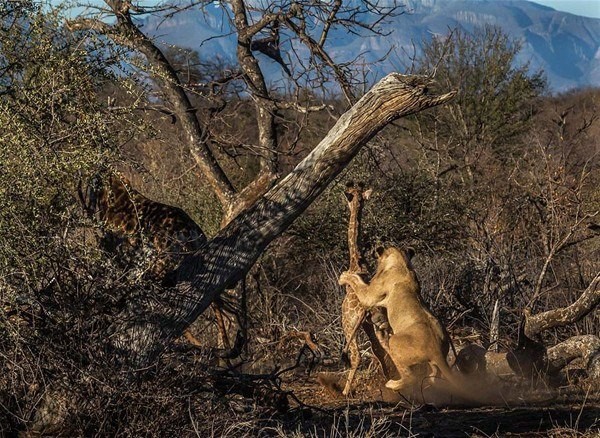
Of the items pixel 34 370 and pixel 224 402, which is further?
pixel 224 402

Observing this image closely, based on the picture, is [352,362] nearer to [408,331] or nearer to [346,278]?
[408,331]

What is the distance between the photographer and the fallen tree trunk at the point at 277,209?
23.4ft

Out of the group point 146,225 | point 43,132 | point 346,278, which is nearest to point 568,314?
point 346,278

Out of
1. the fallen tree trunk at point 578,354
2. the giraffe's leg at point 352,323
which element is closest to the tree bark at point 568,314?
the fallen tree trunk at point 578,354

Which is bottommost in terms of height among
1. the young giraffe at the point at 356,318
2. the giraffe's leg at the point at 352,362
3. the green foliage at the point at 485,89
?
the giraffe's leg at the point at 352,362

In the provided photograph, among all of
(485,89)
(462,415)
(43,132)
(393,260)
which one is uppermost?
(485,89)

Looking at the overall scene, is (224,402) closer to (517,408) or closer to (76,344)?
(76,344)

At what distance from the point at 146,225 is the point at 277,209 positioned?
1.55m

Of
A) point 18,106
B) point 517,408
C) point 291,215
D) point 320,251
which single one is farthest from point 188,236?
point 320,251

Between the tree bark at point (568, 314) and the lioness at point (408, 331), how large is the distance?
90cm

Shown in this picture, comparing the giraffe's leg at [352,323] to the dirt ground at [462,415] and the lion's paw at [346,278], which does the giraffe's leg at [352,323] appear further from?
the dirt ground at [462,415]

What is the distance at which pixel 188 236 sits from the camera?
29.2 feet

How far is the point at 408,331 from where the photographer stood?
8.16m

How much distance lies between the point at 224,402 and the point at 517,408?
2693 millimetres
